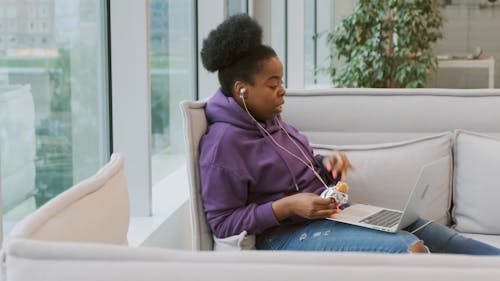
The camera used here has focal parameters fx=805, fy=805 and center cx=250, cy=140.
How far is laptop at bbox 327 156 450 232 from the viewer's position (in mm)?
1978

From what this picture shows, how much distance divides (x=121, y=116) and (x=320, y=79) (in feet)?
16.9

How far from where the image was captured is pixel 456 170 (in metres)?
2.52

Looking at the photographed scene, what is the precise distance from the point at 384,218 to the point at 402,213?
5cm

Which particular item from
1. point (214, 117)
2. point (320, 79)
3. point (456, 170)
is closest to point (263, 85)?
point (214, 117)

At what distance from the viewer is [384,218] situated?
209 centimetres

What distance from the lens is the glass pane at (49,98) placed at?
1903 millimetres

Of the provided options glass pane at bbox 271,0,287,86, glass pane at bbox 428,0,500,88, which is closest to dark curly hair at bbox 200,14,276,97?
glass pane at bbox 271,0,287,86

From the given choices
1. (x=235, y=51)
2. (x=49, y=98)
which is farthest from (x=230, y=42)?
(x=49, y=98)

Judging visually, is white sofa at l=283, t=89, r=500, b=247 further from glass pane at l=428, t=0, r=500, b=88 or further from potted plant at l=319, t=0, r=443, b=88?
glass pane at l=428, t=0, r=500, b=88

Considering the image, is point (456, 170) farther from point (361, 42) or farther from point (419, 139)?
point (361, 42)

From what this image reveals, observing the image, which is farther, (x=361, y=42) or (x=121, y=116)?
(x=361, y=42)

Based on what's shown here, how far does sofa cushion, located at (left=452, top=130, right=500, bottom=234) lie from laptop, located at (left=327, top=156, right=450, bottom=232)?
1.31ft

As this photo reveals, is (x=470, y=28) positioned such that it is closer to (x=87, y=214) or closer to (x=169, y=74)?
(x=169, y=74)

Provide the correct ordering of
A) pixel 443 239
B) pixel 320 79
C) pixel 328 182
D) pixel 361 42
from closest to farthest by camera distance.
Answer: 1. pixel 443 239
2. pixel 328 182
3. pixel 361 42
4. pixel 320 79
